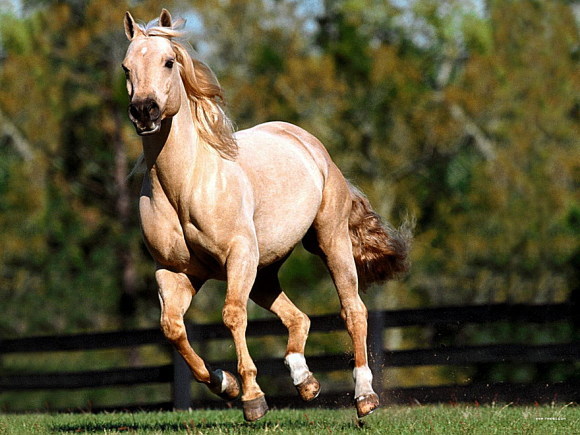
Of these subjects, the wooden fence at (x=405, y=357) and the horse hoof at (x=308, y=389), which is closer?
the horse hoof at (x=308, y=389)

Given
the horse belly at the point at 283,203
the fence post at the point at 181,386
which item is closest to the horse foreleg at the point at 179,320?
the horse belly at the point at 283,203

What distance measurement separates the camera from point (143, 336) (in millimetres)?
11445

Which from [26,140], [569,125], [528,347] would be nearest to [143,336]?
[528,347]

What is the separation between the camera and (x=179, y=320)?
6262 mm

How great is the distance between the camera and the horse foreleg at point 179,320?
6.27 meters

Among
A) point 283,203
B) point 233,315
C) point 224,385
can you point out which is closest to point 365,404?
point 224,385

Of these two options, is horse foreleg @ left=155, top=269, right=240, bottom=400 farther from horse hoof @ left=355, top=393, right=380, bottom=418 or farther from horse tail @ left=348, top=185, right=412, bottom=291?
horse tail @ left=348, top=185, right=412, bottom=291

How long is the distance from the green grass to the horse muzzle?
70.3 inches

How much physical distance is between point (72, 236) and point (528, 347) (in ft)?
58.2

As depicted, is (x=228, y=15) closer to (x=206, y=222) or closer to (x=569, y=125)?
(x=569, y=125)

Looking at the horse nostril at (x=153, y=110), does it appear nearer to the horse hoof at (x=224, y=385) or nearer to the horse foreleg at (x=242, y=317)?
the horse foreleg at (x=242, y=317)

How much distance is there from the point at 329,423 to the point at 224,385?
1.12 m

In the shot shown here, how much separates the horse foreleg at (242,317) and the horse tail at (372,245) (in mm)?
1833

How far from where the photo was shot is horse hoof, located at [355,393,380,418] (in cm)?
682
